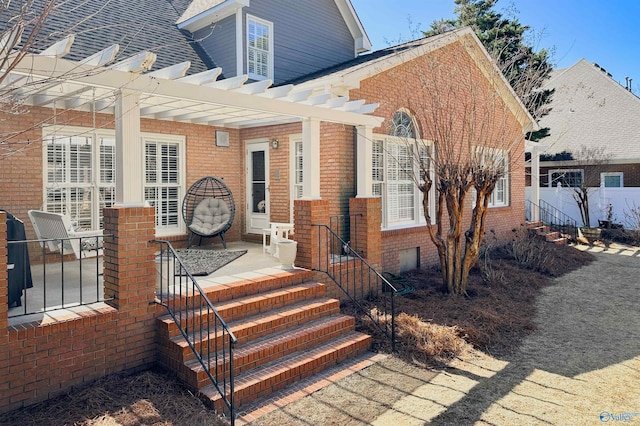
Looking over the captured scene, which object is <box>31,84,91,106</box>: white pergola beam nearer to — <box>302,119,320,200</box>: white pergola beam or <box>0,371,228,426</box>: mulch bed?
<box>302,119,320,200</box>: white pergola beam

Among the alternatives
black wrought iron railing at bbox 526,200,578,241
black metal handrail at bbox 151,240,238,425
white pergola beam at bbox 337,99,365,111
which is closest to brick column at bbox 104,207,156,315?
black metal handrail at bbox 151,240,238,425

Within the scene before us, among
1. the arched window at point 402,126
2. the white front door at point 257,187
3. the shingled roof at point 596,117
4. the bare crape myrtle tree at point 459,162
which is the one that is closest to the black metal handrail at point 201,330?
the bare crape myrtle tree at point 459,162

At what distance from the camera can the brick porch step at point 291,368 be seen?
450cm

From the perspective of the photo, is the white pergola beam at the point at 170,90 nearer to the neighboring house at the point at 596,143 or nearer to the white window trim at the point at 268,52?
the white window trim at the point at 268,52

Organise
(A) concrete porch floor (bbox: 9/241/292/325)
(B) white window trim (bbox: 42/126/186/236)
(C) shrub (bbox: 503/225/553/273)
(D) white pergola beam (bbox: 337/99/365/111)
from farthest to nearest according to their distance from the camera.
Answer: (C) shrub (bbox: 503/225/553/273) → (B) white window trim (bbox: 42/126/186/236) → (D) white pergola beam (bbox: 337/99/365/111) → (A) concrete porch floor (bbox: 9/241/292/325)

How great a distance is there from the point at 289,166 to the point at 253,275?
3.87 meters

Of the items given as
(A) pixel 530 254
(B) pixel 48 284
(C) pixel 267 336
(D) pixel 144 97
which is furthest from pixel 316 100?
(A) pixel 530 254

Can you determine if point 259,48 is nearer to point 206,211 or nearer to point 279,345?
point 206,211

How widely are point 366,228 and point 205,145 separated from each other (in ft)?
13.6

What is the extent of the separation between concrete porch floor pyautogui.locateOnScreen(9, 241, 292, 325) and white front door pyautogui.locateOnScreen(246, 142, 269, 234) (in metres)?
1.31

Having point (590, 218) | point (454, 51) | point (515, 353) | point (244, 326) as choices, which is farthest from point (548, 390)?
point (590, 218)

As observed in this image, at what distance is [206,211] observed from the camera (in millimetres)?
9594

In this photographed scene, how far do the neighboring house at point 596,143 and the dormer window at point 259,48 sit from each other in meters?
12.1

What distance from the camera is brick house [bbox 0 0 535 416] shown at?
454 centimetres
